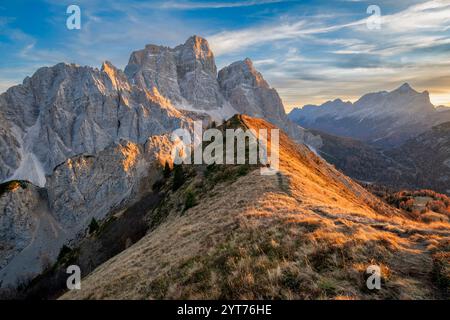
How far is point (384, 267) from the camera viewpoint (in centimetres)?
1080

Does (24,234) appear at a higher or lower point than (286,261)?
lower

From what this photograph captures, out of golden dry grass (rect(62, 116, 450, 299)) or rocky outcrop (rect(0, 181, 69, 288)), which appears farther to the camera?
rocky outcrop (rect(0, 181, 69, 288))

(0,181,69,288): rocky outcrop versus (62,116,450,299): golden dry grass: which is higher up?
(62,116,450,299): golden dry grass

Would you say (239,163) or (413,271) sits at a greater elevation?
(239,163)

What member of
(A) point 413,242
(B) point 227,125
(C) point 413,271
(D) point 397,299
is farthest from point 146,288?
(B) point 227,125

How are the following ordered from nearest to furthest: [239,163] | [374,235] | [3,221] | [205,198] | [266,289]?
[266,289] → [374,235] → [205,198] → [239,163] → [3,221]

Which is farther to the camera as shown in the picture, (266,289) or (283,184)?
(283,184)

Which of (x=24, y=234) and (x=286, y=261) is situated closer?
(x=286, y=261)

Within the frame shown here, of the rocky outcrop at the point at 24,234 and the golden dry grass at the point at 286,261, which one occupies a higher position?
the golden dry grass at the point at 286,261

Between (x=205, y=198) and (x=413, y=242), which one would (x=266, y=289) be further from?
(x=205, y=198)

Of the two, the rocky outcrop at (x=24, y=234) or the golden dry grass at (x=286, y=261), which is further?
the rocky outcrop at (x=24, y=234)

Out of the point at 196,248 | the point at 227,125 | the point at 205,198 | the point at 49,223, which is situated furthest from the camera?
the point at 49,223

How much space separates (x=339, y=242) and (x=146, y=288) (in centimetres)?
878

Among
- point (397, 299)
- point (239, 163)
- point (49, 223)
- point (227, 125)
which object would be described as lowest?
point (49, 223)
